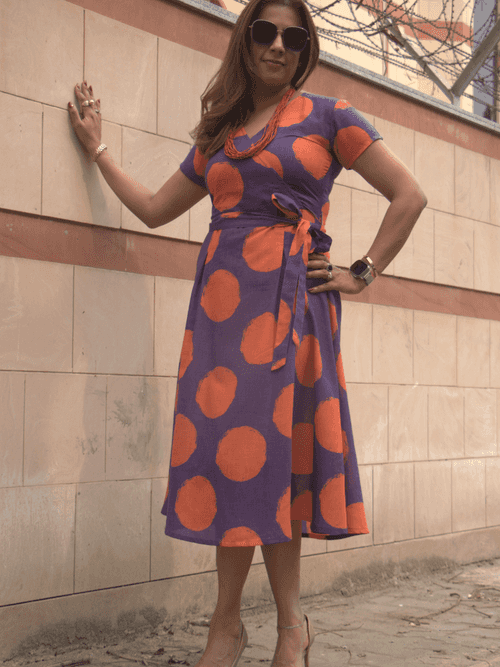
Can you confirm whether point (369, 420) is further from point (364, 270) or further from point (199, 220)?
point (364, 270)

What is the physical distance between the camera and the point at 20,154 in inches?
120

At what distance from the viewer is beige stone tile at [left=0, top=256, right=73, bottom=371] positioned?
300 cm

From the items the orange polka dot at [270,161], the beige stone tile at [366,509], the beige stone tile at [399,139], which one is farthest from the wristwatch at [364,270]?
the beige stone tile at [399,139]

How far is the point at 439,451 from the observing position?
4.89 meters

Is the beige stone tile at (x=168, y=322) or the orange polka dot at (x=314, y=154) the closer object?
the orange polka dot at (x=314, y=154)

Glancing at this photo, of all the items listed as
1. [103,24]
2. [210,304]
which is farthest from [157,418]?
[103,24]

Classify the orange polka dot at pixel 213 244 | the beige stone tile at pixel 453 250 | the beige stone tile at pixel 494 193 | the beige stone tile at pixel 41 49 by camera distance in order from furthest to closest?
the beige stone tile at pixel 494 193 < the beige stone tile at pixel 453 250 < the beige stone tile at pixel 41 49 < the orange polka dot at pixel 213 244

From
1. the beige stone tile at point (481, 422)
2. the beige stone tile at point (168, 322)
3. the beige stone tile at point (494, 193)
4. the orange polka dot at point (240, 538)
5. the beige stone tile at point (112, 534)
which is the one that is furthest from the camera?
the beige stone tile at point (494, 193)

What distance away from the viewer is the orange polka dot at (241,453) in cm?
250

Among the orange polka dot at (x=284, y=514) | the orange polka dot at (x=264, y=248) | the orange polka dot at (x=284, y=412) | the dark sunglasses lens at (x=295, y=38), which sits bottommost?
the orange polka dot at (x=284, y=514)

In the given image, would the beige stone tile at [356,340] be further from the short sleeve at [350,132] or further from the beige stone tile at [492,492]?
the short sleeve at [350,132]

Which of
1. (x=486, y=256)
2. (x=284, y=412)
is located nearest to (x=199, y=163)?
(x=284, y=412)

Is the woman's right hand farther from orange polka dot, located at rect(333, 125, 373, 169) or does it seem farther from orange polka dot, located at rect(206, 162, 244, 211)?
orange polka dot, located at rect(333, 125, 373, 169)

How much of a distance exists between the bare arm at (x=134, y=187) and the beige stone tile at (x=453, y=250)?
2373 mm
